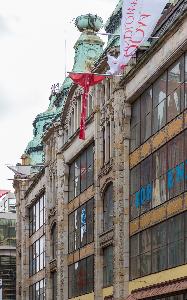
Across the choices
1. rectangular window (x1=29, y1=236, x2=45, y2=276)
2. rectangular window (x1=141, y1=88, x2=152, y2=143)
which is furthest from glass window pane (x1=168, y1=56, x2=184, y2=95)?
rectangular window (x1=29, y1=236, x2=45, y2=276)

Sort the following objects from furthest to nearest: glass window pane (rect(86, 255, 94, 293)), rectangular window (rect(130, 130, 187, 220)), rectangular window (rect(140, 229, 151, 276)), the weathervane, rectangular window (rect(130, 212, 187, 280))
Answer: the weathervane
glass window pane (rect(86, 255, 94, 293))
rectangular window (rect(140, 229, 151, 276))
rectangular window (rect(130, 130, 187, 220))
rectangular window (rect(130, 212, 187, 280))

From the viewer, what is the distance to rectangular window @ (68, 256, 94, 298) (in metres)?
54.1

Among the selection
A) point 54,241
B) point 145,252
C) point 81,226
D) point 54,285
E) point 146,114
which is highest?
point 146,114

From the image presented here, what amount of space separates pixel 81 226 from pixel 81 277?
329 cm

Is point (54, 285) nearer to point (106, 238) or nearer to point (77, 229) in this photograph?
point (77, 229)

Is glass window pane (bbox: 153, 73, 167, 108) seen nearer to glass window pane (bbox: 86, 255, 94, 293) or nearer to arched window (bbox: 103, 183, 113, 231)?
arched window (bbox: 103, 183, 113, 231)

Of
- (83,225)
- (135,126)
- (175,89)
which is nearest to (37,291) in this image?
(83,225)

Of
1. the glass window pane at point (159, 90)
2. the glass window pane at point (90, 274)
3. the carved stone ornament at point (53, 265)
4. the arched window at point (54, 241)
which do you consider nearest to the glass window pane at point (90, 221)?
the glass window pane at point (90, 274)

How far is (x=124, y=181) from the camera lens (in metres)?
47.1

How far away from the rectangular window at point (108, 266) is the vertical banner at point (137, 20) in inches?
543

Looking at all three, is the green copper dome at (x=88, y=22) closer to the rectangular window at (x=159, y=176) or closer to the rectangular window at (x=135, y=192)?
the rectangular window at (x=135, y=192)

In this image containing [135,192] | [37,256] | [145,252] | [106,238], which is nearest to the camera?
[145,252]

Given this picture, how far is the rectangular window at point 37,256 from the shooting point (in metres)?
71.9

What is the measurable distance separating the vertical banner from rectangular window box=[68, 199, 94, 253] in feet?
54.1
